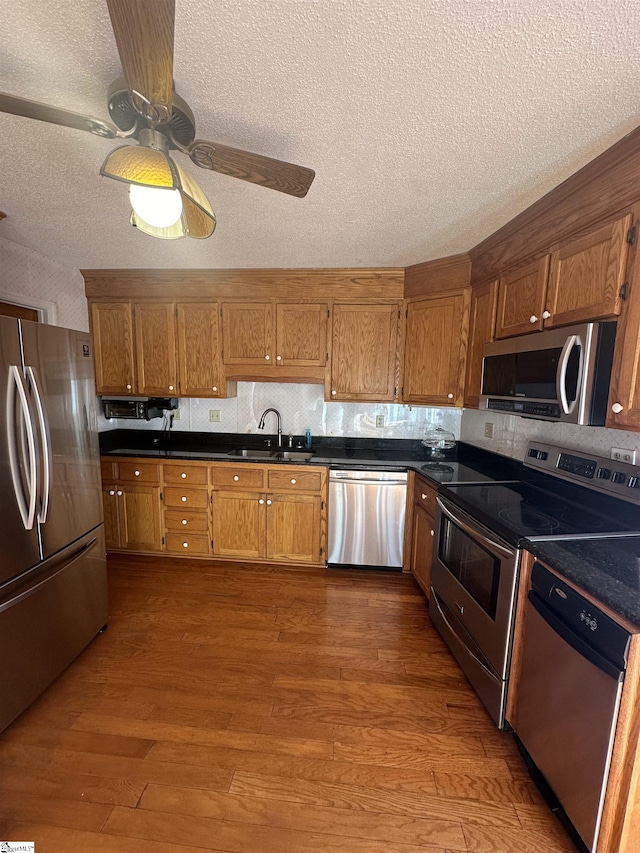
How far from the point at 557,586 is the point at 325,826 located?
1178 millimetres

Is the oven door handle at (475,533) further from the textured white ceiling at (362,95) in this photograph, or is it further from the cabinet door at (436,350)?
the textured white ceiling at (362,95)

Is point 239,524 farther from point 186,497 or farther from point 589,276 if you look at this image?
point 589,276

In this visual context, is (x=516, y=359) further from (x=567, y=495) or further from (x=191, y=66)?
(x=191, y=66)

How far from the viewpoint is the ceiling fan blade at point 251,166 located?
3.40 feet

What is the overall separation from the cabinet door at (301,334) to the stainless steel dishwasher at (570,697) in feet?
7.10

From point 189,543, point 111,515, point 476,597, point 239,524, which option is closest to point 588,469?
point 476,597

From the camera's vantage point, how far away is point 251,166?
43.4 inches

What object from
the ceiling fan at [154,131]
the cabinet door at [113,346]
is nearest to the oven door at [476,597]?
the ceiling fan at [154,131]

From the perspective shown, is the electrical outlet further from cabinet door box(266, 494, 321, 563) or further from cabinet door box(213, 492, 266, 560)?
cabinet door box(213, 492, 266, 560)

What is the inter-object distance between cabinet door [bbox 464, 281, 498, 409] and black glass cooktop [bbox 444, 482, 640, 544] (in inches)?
25.0

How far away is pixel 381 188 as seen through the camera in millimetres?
1587

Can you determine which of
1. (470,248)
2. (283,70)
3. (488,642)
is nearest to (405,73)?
(283,70)

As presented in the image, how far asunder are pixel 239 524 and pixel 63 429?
1565mm

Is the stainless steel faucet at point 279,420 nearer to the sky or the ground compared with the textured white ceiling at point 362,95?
nearer to the ground
